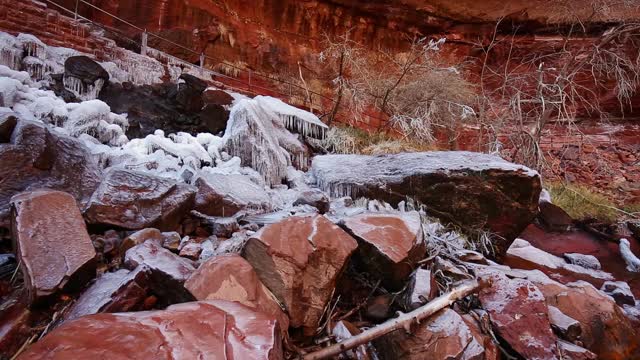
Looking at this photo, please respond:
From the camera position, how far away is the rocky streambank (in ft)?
6.07

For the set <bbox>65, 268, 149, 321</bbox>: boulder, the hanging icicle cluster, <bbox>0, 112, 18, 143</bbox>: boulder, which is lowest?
<bbox>65, 268, 149, 321</bbox>: boulder

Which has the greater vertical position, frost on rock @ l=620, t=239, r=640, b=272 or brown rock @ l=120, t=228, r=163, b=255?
brown rock @ l=120, t=228, r=163, b=255

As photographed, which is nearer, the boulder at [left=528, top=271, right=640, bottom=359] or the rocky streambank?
the rocky streambank

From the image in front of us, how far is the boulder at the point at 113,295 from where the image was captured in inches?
74.8

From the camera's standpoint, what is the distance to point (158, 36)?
1057 cm

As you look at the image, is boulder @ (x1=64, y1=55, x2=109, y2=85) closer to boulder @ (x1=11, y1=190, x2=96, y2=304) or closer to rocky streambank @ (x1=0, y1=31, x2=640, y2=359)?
rocky streambank @ (x1=0, y1=31, x2=640, y2=359)

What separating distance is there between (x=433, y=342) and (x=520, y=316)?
2.97 ft

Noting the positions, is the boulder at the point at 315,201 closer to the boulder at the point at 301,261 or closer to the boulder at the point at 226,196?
the boulder at the point at 226,196

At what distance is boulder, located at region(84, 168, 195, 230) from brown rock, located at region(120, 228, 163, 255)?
220mm

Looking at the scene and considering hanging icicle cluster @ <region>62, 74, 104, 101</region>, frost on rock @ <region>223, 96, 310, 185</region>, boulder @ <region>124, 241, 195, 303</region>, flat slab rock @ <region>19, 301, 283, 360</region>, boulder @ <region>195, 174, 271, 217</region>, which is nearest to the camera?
flat slab rock @ <region>19, 301, 283, 360</region>

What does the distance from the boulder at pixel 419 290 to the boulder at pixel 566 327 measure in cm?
108

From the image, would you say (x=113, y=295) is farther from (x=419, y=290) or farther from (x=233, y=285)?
(x=419, y=290)

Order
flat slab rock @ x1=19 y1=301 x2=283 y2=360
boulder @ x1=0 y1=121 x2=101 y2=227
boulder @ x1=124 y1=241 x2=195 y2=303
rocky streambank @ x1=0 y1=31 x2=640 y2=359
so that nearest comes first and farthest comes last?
1. flat slab rock @ x1=19 y1=301 x2=283 y2=360
2. rocky streambank @ x1=0 y1=31 x2=640 y2=359
3. boulder @ x1=124 y1=241 x2=195 y2=303
4. boulder @ x1=0 y1=121 x2=101 y2=227

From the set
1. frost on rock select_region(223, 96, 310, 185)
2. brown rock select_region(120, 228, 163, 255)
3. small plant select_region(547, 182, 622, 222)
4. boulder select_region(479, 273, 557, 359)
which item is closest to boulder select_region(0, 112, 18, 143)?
brown rock select_region(120, 228, 163, 255)
